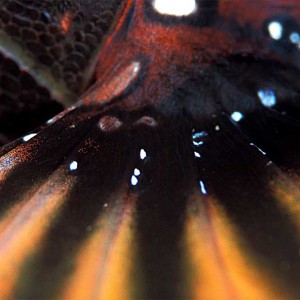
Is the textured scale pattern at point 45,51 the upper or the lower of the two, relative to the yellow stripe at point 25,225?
upper

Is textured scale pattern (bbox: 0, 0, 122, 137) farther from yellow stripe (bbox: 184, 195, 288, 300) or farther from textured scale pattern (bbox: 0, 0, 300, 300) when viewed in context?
yellow stripe (bbox: 184, 195, 288, 300)

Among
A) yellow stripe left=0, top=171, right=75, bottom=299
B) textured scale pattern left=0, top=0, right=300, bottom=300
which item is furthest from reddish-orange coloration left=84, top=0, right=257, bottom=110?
yellow stripe left=0, top=171, right=75, bottom=299

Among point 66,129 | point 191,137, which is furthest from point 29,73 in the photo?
point 191,137

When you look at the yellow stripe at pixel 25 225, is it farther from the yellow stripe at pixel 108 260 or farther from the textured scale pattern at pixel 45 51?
the textured scale pattern at pixel 45 51

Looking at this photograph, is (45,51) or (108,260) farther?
(45,51)

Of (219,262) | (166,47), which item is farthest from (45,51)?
(219,262)

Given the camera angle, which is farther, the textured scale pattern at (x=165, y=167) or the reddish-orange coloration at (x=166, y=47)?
the reddish-orange coloration at (x=166, y=47)

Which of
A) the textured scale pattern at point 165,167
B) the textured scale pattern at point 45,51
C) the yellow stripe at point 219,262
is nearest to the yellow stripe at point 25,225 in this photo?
the textured scale pattern at point 165,167

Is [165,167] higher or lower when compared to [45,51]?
lower

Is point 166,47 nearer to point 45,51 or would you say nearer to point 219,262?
point 45,51

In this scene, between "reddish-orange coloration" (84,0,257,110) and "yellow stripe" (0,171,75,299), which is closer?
"yellow stripe" (0,171,75,299)
